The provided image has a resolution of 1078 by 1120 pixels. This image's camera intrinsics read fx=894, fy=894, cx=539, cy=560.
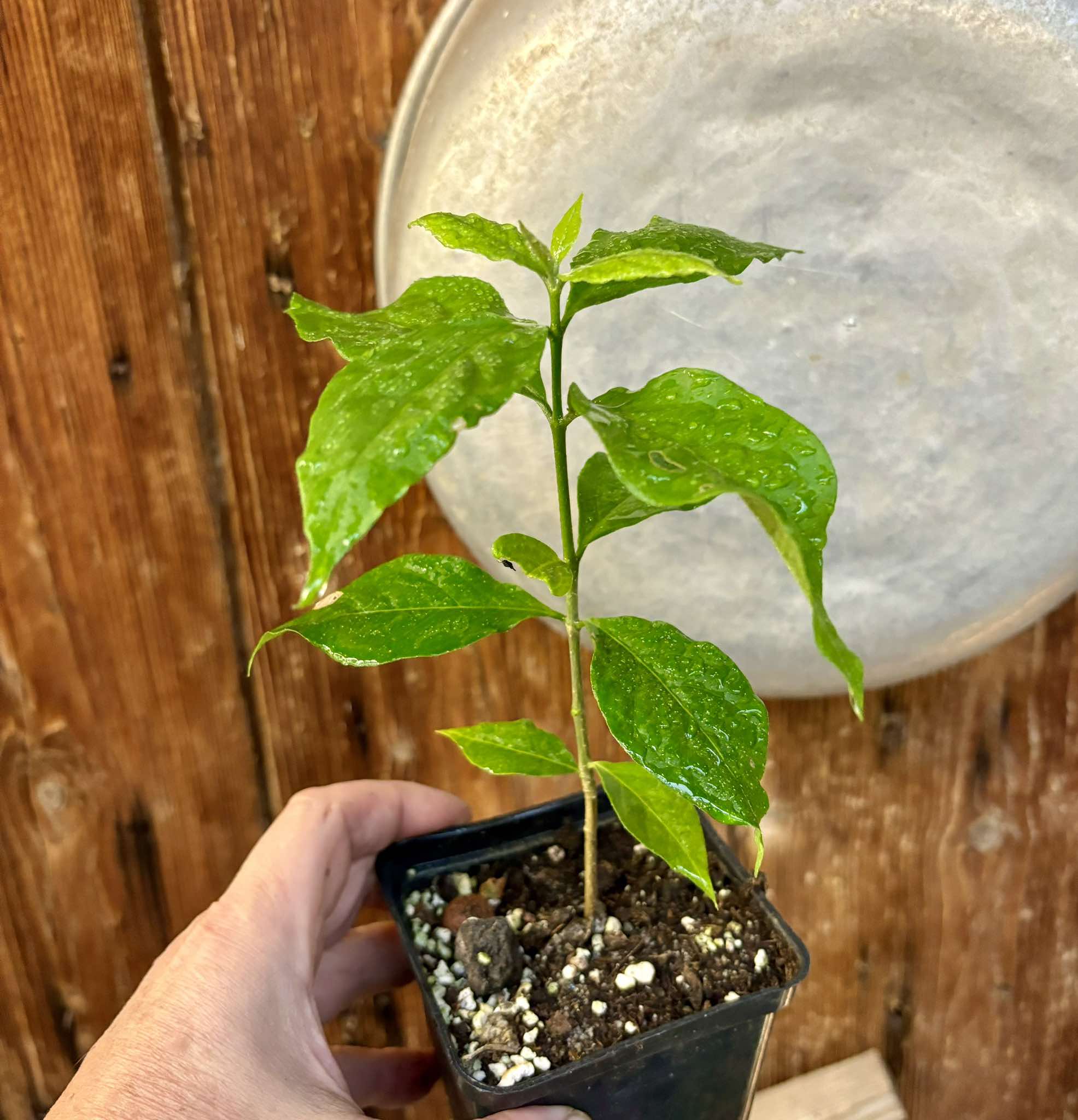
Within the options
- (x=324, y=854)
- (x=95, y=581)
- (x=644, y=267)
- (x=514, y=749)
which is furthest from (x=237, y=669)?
(x=644, y=267)

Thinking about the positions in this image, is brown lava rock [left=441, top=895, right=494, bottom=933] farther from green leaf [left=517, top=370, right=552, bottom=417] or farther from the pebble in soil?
green leaf [left=517, top=370, right=552, bottom=417]

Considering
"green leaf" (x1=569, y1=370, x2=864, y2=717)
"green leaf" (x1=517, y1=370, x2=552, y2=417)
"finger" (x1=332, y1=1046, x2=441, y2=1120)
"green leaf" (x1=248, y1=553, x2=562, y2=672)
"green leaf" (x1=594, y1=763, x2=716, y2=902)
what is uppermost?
"green leaf" (x1=517, y1=370, x2=552, y2=417)

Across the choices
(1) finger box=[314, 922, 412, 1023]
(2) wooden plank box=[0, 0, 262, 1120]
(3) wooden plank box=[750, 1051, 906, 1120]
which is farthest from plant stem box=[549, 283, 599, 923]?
(3) wooden plank box=[750, 1051, 906, 1120]

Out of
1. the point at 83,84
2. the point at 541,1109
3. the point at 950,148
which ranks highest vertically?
the point at 83,84

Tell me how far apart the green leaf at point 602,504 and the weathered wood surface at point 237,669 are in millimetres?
323

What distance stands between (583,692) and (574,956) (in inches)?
5.8

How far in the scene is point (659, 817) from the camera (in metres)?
0.42

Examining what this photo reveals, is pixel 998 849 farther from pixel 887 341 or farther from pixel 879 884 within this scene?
pixel 887 341

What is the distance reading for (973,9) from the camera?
475 millimetres

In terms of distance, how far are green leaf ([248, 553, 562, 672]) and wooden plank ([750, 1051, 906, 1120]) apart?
680mm

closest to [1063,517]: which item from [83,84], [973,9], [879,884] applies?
[973,9]

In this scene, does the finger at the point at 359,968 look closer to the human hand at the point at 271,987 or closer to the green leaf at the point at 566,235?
the human hand at the point at 271,987

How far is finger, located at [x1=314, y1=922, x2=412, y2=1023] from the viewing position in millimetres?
618

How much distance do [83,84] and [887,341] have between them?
53 centimetres
